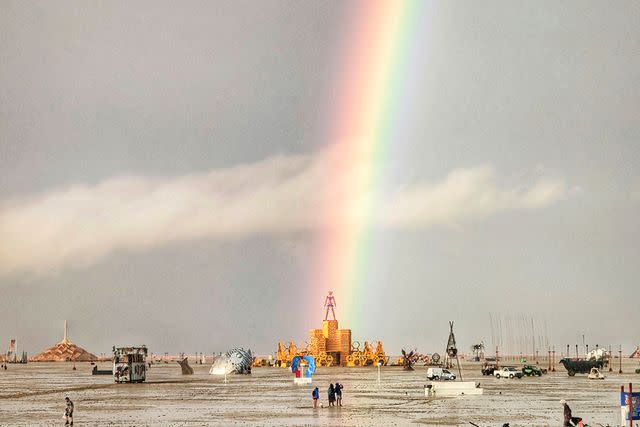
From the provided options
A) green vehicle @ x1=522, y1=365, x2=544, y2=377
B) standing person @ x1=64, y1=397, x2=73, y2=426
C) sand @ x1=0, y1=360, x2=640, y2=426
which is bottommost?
green vehicle @ x1=522, y1=365, x2=544, y2=377

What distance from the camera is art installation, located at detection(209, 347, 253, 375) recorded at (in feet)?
511

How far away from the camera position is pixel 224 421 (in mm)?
53875

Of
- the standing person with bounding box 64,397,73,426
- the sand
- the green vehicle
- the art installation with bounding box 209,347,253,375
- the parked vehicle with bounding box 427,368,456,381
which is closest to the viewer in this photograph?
the standing person with bounding box 64,397,73,426

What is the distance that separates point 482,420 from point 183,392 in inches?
1761

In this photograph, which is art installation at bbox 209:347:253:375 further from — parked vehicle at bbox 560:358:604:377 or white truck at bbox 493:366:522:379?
parked vehicle at bbox 560:358:604:377

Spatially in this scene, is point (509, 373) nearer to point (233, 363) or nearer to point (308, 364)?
point (308, 364)

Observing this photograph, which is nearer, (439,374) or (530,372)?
(439,374)

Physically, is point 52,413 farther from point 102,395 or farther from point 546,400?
point 546,400

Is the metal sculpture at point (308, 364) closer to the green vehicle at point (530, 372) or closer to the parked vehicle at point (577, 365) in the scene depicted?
the green vehicle at point (530, 372)

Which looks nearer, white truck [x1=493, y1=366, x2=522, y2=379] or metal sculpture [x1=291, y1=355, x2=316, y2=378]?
metal sculpture [x1=291, y1=355, x2=316, y2=378]

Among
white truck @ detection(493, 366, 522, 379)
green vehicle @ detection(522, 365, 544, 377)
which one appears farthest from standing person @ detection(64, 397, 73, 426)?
green vehicle @ detection(522, 365, 544, 377)

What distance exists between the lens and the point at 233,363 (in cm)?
15612

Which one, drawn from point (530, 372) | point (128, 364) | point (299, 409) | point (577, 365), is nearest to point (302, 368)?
point (128, 364)

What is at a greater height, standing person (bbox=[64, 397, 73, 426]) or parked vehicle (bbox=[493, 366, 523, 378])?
standing person (bbox=[64, 397, 73, 426])
